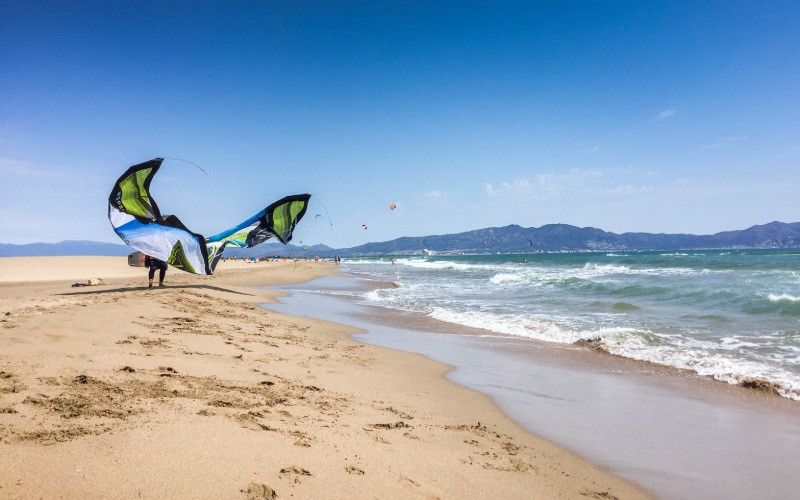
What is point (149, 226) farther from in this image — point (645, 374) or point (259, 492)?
point (645, 374)

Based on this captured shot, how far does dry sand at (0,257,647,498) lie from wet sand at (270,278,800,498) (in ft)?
1.39

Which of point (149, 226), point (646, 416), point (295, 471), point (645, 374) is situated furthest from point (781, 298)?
point (149, 226)

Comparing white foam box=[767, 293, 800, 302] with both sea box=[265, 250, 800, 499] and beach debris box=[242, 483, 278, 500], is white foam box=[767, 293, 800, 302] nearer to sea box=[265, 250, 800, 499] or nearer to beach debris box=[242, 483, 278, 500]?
sea box=[265, 250, 800, 499]

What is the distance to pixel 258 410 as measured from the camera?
155 inches

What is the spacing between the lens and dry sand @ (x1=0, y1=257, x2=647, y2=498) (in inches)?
101

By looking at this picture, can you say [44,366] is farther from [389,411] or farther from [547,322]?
[547,322]

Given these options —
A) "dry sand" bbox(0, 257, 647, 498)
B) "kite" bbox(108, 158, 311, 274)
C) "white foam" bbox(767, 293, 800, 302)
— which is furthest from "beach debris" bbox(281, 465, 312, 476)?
"white foam" bbox(767, 293, 800, 302)

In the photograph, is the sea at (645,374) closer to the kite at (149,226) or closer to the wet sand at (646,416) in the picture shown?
the wet sand at (646,416)

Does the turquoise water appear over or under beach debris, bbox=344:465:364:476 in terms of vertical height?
under

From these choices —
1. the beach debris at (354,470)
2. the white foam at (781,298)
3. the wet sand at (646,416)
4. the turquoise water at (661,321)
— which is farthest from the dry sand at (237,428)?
the white foam at (781,298)

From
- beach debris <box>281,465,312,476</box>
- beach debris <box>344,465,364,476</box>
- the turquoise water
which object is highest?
beach debris <box>281,465,312,476</box>

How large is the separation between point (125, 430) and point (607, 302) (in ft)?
49.5

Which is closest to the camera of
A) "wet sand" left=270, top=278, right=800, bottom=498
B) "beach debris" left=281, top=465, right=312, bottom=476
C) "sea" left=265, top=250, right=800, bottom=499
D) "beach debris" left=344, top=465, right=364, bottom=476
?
"beach debris" left=281, top=465, right=312, bottom=476

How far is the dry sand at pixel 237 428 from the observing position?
2.57m
